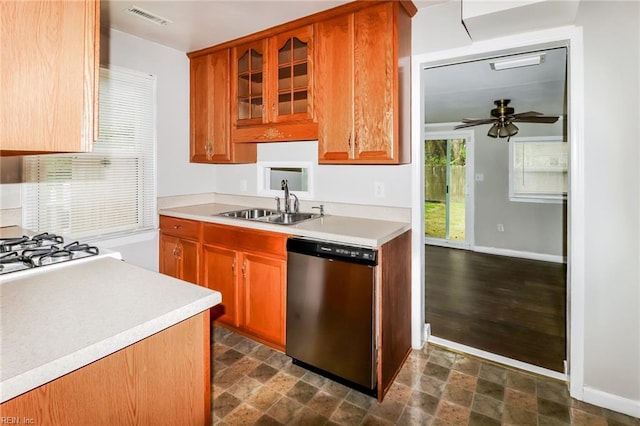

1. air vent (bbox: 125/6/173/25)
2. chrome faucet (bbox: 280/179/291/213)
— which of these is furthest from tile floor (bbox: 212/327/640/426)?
air vent (bbox: 125/6/173/25)

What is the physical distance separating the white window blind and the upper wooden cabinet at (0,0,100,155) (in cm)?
214

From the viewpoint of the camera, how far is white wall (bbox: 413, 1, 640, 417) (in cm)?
188

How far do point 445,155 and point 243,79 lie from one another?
14.6ft

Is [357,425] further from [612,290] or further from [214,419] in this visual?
[612,290]

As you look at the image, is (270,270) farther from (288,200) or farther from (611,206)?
(611,206)

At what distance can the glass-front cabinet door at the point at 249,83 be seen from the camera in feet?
9.55

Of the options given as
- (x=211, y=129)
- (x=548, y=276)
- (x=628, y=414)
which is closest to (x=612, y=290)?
(x=628, y=414)

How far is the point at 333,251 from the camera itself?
6.93 feet

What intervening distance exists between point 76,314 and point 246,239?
163cm

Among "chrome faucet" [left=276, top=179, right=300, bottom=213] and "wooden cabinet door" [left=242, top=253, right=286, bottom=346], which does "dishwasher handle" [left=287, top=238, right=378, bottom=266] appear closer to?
"wooden cabinet door" [left=242, top=253, right=286, bottom=346]

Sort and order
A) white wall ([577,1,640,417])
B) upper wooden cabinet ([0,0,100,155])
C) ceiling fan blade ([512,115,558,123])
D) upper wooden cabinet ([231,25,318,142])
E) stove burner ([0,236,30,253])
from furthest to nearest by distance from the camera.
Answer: ceiling fan blade ([512,115,558,123]), upper wooden cabinet ([231,25,318,142]), white wall ([577,1,640,417]), stove burner ([0,236,30,253]), upper wooden cabinet ([0,0,100,155])

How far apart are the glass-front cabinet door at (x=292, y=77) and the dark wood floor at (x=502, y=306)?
6.98ft

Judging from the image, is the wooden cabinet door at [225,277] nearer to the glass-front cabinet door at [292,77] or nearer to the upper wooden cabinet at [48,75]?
the glass-front cabinet door at [292,77]

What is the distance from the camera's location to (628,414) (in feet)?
6.38
